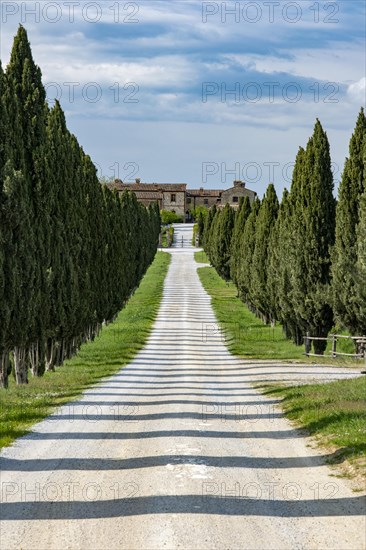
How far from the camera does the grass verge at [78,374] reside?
1603cm

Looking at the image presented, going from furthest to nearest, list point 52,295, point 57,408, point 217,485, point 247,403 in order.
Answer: point 52,295
point 247,403
point 57,408
point 217,485

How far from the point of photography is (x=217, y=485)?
10.2 metres

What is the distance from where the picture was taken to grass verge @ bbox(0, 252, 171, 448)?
52.6ft

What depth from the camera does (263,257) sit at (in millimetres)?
48719

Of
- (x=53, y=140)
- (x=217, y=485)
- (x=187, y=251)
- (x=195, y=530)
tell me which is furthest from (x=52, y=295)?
(x=187, y=251)

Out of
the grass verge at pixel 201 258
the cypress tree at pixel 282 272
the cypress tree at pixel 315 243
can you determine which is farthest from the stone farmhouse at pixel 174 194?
the cypress tree at pixel 315 243

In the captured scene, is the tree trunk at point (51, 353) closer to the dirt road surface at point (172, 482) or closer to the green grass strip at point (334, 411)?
the dirt road surface at point (172, 482)

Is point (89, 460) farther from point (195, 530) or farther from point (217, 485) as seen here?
point (195, 530)

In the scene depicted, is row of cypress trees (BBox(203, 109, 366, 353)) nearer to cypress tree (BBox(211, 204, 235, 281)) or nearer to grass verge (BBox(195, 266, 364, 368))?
grass verge (BBox(195, 266, 364, 368))

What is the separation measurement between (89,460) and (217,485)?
7.99 ft

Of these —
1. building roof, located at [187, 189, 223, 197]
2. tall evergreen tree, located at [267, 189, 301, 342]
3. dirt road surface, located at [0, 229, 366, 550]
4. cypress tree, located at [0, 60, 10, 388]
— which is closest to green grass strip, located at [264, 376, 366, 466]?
dirt road surface, located at [0, 229, 366, 550]

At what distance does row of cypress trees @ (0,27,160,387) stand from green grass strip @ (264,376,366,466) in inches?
280

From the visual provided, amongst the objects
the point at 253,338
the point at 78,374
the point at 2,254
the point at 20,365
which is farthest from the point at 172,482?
the point at 253,338

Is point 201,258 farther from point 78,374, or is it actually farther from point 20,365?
point 20,365
